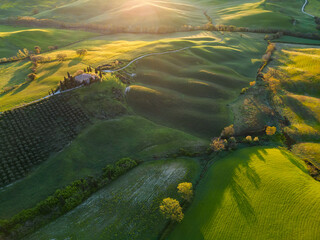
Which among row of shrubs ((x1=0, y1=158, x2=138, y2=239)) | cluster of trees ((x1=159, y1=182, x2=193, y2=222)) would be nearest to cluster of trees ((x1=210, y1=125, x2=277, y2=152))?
cluster of trees ((x1=159, y1=182, x2=193, y2=222))

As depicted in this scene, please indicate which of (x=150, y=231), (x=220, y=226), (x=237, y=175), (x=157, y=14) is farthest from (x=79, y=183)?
(x=157, y=14)

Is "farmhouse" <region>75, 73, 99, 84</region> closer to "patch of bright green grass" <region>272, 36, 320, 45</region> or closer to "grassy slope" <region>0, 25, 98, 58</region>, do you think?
"grassy slope" <region>0, 25, 98, 58</region>

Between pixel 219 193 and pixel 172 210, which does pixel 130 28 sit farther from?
pixel 172 210

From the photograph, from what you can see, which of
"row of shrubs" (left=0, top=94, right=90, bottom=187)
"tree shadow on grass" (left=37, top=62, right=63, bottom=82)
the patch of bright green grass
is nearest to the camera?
"row of shrubs" (left=0, top=94, right=90, bottom=187)

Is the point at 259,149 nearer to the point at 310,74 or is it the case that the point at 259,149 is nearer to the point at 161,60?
the point at 161,60

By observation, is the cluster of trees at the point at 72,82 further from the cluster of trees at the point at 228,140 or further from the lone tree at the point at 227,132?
the lone tree at the point at 227,132

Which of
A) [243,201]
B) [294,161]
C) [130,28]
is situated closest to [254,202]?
[243,201]

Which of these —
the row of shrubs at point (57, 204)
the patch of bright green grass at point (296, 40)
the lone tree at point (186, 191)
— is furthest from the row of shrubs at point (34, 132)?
the patch of bright green grass at point (296, 40)

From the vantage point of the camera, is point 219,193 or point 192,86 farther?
point 192,86
